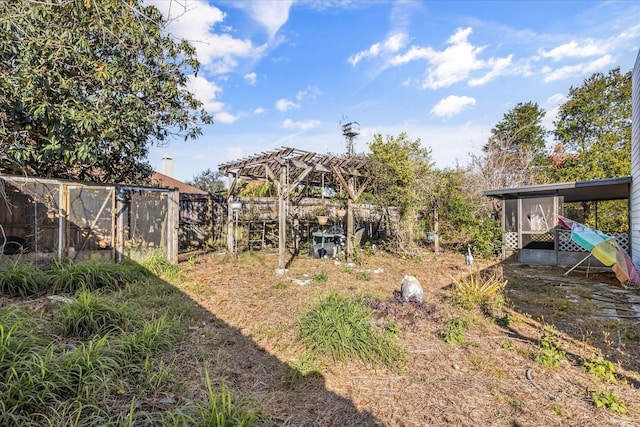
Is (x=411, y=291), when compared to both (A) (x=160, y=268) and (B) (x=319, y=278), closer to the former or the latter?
(B) (x=319, y=278)

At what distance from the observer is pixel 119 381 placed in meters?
2.36

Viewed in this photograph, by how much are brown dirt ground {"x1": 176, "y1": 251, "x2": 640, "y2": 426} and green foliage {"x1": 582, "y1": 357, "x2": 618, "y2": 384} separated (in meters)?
0.08

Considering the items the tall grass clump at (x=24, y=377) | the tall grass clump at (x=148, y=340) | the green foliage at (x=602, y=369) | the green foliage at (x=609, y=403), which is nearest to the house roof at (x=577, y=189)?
the green foliage at (x=602, y=369)

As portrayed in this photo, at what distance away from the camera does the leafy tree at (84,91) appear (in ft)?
17.5

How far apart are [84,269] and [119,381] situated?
130 inches

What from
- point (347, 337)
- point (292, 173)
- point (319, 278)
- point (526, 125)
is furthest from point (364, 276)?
point (526, 125)

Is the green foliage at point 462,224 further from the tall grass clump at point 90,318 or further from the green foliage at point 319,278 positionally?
the tall grass clump at point 90,318

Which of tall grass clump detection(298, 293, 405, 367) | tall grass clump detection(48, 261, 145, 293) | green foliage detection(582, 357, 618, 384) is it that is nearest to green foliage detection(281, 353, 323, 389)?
tall grass clump detection(298, 293, 405, 367)

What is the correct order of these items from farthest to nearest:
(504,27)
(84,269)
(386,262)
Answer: (386,262), (504,27), (84,269)

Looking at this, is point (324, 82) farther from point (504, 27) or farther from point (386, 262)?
point (386, 262)

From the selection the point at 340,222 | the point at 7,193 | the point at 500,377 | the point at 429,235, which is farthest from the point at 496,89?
the point at 7,193

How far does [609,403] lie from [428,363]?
1.34 m

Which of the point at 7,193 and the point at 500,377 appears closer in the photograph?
the point at 500,377

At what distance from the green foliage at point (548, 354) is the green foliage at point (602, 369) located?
0.21m
